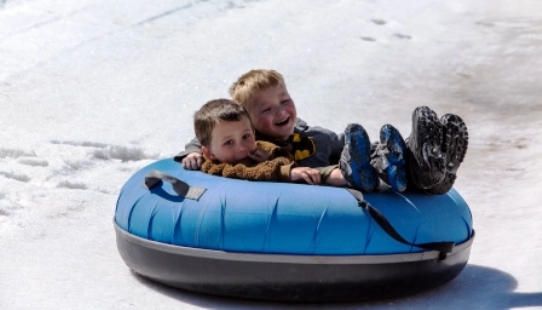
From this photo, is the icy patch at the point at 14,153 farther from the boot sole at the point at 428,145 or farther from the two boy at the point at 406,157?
the boot sole at the point at 428,145

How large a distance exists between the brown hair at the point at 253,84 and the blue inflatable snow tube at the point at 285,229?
649mm

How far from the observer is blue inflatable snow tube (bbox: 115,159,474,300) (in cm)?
425

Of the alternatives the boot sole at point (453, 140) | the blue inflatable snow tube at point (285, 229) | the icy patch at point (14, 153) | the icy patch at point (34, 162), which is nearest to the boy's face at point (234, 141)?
the blue inflatable snow tube at point (285, 229)

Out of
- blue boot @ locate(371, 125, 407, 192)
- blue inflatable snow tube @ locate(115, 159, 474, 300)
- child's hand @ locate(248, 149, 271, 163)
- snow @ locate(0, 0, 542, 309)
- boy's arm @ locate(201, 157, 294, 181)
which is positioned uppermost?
blue boot @ locate(371, 125, 407, 192)

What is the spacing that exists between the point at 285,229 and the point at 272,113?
0.99 meters

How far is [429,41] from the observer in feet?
34.3

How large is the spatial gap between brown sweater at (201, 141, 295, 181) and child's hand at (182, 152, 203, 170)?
0.05m

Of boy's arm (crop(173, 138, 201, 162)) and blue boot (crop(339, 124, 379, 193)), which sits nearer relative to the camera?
blue boot (crop(339, 124, 379, 193))

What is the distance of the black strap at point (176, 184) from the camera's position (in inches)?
178

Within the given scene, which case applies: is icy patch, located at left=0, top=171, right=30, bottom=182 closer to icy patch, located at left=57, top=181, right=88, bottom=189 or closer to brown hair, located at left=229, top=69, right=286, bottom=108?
icy patch, located at left=57, top=181, right=88, bottom=189

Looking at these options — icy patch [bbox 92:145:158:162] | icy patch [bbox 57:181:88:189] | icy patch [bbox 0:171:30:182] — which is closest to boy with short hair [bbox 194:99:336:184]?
icy patch [bbox 57:181:88:189]

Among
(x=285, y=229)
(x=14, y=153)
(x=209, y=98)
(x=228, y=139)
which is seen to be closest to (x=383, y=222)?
(x=285, y=229)

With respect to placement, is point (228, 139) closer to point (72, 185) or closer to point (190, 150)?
point (190, 150)

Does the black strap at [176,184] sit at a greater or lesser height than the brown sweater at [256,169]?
lesser
